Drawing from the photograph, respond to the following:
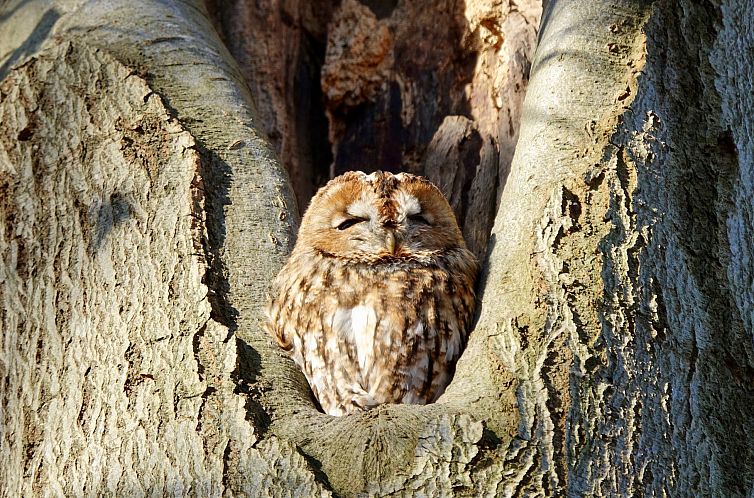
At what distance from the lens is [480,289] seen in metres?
2.47

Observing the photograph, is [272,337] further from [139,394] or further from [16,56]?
[16,56]

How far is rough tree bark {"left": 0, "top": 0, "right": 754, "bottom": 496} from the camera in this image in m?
1.82

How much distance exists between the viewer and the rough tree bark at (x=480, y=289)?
5.96 feet

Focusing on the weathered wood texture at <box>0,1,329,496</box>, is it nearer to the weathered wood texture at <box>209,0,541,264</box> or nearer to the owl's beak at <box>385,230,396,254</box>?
the owl's beak at <box>385,230,396,254</box>

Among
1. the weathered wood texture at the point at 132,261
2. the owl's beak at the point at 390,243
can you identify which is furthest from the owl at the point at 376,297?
the weathered wood texture at the point at 132,261

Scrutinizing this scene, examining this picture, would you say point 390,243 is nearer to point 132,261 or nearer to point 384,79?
point 132,261

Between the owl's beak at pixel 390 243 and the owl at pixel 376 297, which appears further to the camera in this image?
the owl's beak at pixel 390 243

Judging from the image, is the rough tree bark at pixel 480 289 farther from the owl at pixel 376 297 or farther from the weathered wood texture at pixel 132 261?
the owl at pixel 376 297

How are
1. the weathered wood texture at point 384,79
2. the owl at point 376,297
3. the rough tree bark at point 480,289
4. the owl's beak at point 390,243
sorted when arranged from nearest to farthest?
the rough tree bark at point 480,289, the owl at point 376,297, the owl's beak at point 390,243, the weathered wood texture at point 384,79

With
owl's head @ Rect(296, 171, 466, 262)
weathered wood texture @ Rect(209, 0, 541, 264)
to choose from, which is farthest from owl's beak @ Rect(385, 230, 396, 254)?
weathered wood texture @ Rect(209, 0, 541, 264)

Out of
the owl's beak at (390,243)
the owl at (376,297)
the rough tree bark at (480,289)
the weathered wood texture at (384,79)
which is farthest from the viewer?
the weathered wood texture at (384,79)

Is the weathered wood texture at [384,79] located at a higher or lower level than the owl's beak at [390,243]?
higher

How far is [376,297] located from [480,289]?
34 centimetres

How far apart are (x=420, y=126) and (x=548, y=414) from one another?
194cm
